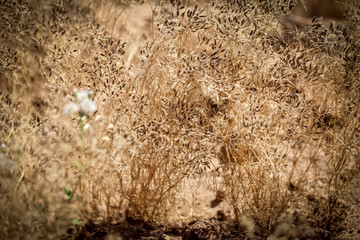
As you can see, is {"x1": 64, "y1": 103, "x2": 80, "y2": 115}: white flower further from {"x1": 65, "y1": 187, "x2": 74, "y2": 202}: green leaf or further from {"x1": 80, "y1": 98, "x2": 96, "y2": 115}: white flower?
{"x1": 65, "y1": 187, "x2": 74, "y2": 202}: green leaf

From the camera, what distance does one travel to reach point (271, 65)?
99.2 inches

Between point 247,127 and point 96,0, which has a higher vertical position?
point 96,0

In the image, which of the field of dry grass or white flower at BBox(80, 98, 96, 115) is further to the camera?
the field of dry grass

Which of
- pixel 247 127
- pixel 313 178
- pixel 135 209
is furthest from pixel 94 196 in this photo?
pixel 313 178

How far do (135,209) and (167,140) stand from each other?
0.62 metres

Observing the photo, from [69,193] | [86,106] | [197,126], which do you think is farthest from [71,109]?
[197,126]

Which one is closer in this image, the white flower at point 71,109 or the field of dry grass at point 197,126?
the white flower at point 71,109

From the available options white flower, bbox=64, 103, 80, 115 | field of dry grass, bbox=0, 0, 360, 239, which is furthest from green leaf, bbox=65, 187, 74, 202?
white flower, bbox=64, 103, 80, 115

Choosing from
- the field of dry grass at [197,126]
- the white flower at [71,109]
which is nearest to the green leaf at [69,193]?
the field of dry grass at [197,126]

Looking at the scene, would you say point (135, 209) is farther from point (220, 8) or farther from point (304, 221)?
point (220, 8)

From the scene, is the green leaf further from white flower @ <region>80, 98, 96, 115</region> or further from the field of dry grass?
white flower @ <region>80, 98, 96, 115</region>

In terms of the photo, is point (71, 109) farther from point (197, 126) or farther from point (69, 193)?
point (197, 126)

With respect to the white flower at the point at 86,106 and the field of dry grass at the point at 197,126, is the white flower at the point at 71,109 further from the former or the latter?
the field of dry grass at the point at 197,126

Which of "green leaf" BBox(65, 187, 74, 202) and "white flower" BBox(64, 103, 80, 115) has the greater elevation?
"white flower" BBox(64, 103, 80, 115)
